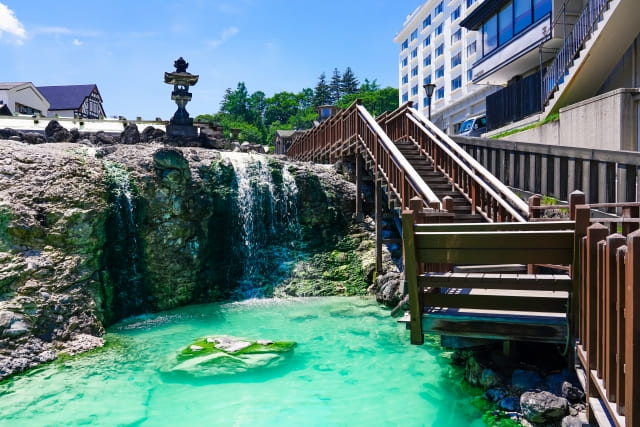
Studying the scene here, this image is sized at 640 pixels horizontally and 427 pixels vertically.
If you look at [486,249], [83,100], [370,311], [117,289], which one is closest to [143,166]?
[117,289]

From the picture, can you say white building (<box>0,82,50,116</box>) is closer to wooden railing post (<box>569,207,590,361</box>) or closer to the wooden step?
the wooden step

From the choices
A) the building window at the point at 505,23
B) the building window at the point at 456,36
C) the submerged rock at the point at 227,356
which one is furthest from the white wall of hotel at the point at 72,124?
the building window at the point at 456,36

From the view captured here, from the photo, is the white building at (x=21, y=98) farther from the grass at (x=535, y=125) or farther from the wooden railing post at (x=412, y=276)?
the wooden railing post at (x=412, y=276)

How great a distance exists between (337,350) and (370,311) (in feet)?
9.00

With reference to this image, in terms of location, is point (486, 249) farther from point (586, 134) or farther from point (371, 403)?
point (586, 134)

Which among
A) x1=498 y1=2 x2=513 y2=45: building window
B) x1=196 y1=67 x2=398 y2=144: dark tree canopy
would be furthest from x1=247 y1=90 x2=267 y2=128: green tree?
x1=498 y1=2 x2=513 y2=45: building window

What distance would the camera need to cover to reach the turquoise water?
6312mm

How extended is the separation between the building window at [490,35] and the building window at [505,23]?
15.4 inches

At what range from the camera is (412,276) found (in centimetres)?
495

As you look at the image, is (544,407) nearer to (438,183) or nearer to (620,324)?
(620,324)

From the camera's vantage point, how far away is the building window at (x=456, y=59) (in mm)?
49350

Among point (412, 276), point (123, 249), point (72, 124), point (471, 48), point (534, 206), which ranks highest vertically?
point (471, 48)

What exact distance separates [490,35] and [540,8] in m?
4.42

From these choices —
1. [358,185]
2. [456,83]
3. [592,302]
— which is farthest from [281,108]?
[592,302]
